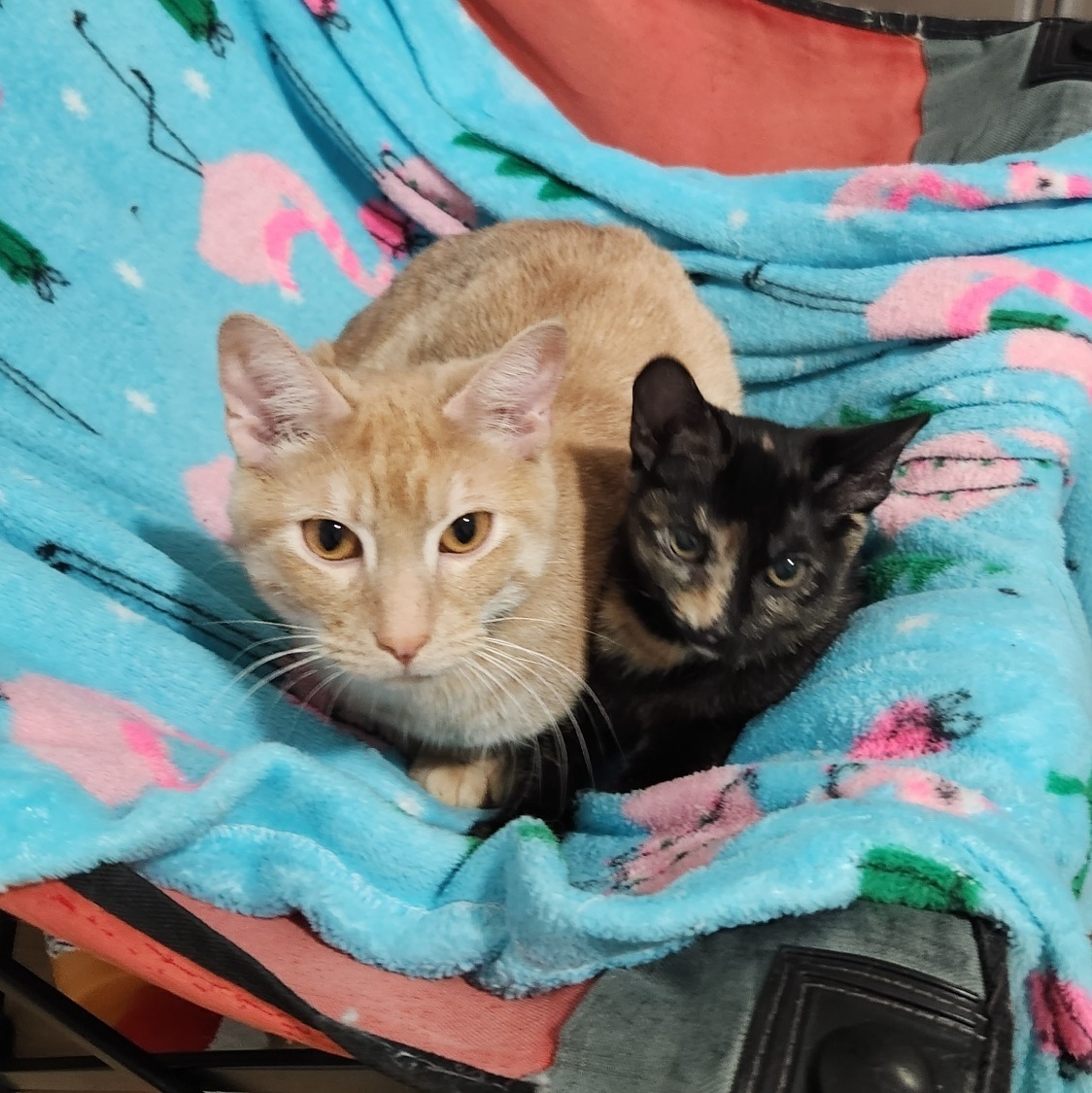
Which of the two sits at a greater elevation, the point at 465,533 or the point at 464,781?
the point at 465,533

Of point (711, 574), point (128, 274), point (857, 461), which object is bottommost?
point (711, 574)

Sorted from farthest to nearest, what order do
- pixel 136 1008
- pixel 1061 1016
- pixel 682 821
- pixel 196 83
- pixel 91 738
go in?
pixel 196 83 < pixel 136 1008 < pixel 682 821 < pixel 91 738 < pixel 1061 1016

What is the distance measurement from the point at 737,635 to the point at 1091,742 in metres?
0.37

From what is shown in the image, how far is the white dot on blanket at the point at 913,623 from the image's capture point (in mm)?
1119

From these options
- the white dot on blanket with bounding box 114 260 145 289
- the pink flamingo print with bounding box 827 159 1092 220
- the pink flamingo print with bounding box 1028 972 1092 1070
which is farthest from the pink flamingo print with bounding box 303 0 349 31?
the pink flamingo print with bounding box 1028 972 1092 1070

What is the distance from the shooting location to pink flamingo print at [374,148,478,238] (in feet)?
6.04

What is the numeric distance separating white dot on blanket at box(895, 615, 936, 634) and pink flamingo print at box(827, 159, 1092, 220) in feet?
2.49

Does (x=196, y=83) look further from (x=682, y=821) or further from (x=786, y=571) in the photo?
(x=682, y=821)

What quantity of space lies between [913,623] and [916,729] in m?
0.17

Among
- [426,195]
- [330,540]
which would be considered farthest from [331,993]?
[426,195]

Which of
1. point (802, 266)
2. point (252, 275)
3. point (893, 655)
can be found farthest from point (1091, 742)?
point (252, 275)

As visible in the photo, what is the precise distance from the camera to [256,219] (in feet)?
5.72

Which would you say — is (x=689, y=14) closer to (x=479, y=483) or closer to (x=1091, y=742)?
(x=479, y=483)

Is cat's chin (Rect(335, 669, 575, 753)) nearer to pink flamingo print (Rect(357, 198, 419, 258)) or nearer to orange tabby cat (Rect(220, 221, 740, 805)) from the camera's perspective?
orange tabby cat (Rect(220, 221, 740, 805))
